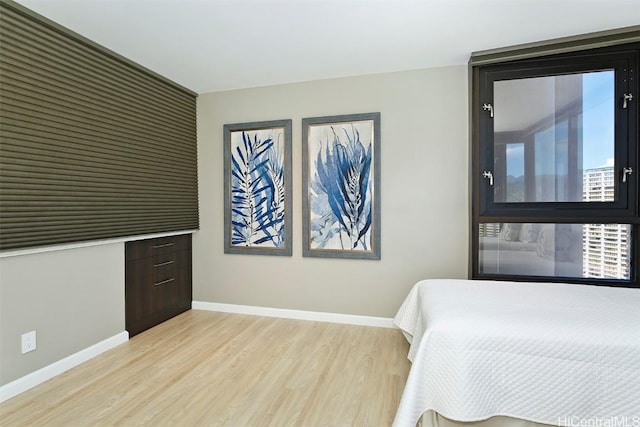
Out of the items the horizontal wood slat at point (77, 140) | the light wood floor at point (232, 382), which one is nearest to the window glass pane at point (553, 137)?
the light wood floor at point (232, 382)

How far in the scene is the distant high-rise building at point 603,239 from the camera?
2.55 metres

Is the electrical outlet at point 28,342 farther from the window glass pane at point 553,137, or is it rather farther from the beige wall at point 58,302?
the window glass pane at point 553,137

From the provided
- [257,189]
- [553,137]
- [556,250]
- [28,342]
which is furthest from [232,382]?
[553,137]

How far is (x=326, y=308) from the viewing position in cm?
332

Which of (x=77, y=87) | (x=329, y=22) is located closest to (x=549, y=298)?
(x=329, y=22)

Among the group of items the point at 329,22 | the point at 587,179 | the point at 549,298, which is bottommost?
the point at 549,298

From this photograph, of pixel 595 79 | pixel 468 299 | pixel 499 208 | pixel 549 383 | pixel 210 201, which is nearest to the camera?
pixel 549 383

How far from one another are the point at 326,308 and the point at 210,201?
5.87 feet

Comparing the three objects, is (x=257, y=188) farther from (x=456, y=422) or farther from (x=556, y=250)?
(x=556, y=250)

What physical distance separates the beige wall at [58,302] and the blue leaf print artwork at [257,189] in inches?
47.3

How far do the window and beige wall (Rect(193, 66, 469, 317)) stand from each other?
0.21 m

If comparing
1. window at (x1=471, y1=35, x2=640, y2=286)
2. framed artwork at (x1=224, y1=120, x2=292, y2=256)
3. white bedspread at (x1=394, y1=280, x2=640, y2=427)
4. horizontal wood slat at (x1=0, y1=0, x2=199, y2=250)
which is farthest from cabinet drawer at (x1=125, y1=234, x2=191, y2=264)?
window at (x1=471, y1=35, x2=640, y2=286)

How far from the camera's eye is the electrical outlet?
2.07 m

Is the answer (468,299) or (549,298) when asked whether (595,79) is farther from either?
(468,299)
